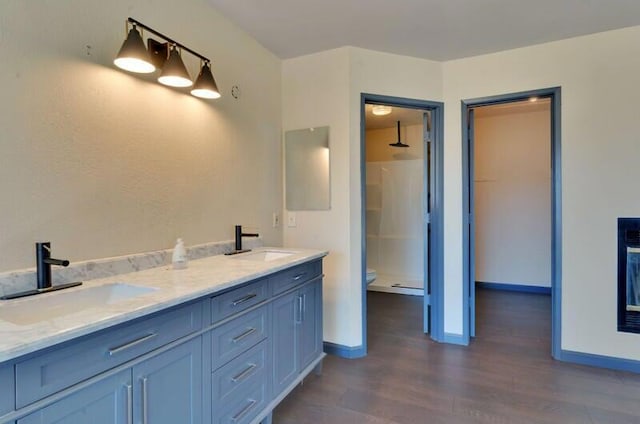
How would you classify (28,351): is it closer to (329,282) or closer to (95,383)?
(95,383)

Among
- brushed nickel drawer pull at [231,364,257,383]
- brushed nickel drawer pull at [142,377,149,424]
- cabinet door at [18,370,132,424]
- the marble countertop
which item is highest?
the marble countertop

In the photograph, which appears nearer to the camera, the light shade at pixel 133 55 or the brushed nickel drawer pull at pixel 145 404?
the brushed nickel drawer pull at pixel 145 404

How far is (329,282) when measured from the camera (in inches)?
117

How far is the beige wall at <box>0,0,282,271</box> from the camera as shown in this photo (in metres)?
1.34

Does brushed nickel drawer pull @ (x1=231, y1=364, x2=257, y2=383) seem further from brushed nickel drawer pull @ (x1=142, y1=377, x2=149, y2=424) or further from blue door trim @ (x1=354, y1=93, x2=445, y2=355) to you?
blue door trim @ (x1=354, y1=93, x2=445, y2=355)

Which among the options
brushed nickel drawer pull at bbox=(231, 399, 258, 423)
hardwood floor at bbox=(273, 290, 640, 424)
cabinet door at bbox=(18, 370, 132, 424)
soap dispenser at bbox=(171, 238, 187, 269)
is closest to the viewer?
cabinet door at bbox=(18, 370, 132, 424)

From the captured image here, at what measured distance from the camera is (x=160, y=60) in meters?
1.82

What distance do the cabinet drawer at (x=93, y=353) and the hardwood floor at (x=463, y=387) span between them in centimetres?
111

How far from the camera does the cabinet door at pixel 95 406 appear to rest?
95cm

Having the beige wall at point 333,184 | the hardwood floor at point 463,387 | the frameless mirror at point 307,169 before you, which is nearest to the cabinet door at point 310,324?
the hardwood floor at point 463,387

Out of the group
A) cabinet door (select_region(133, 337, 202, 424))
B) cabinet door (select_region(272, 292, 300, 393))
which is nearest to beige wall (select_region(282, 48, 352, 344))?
cabinet door (select_region(272, 292, 300, 393))

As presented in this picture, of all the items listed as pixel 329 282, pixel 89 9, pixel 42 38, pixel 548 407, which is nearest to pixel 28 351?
pixel 42 38

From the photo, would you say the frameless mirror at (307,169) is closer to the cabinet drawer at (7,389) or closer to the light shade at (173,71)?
the light shade at (173,71)

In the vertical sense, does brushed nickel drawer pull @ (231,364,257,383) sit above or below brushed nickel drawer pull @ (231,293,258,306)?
below
